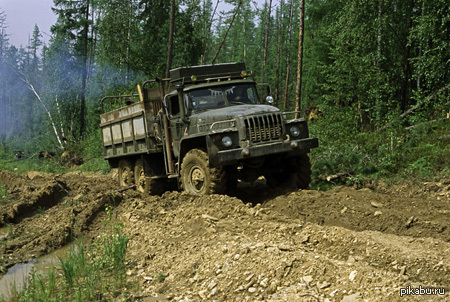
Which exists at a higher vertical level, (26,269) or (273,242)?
(273,242)

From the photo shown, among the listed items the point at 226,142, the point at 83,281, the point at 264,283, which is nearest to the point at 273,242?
the point at 264,283

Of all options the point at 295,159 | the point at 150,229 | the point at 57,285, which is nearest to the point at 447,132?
the point at 295,159

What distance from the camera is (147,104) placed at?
11.5 metres

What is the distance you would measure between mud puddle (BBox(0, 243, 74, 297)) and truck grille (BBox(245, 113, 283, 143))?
3.80 m

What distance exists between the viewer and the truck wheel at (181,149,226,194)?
8984mm

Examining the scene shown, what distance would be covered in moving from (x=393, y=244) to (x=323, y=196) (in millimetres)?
3119

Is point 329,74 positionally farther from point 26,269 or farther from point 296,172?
point 26,269

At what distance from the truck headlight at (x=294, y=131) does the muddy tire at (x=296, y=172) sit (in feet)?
1.76

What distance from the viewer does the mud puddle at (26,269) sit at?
6.78 meters

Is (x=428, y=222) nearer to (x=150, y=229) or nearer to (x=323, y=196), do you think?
(x=323, y=196)

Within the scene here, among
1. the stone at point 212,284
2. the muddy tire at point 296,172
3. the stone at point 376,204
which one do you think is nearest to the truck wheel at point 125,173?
the muddy tire at point 296,172

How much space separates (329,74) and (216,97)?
24.1 ft

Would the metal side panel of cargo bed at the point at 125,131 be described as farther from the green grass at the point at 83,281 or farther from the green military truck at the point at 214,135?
the green grass at the point at 83,281

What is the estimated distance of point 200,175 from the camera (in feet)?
31.0
